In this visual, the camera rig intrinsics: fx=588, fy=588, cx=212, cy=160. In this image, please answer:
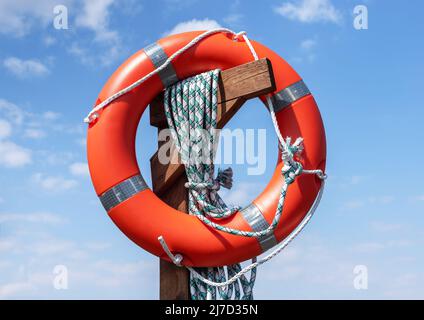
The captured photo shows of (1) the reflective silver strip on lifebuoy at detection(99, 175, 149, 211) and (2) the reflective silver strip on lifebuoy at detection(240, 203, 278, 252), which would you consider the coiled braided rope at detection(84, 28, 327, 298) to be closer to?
(2) the reflective silver strip on lifebuoy at detection(240, 203, 278, 252)

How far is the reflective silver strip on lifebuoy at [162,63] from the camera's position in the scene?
255cm

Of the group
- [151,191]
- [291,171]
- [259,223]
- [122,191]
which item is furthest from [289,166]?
[122,191]

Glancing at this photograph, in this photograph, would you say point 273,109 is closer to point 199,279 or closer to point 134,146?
point 134,146

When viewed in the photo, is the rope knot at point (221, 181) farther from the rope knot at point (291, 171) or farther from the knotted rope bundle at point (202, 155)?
the rope knot at point (291, 171)

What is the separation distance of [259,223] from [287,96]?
1.86ft

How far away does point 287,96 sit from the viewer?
8.38 feet

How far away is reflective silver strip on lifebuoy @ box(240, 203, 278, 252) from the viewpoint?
7.95ft

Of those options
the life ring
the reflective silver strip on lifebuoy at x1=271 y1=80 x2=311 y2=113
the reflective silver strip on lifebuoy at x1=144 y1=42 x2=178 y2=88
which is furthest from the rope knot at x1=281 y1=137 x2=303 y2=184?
the reflective silver strip on lifebuoy at x1=144 y1=42 x2=178 y2=88

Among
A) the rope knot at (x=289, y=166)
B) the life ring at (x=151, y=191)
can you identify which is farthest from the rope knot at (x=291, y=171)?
the life ring at (x=151, y=191)

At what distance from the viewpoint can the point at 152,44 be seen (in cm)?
261

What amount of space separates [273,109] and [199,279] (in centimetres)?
79

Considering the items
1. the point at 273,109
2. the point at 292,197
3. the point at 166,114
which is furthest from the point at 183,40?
the point at 292,197

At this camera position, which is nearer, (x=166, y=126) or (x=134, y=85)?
(x=134, y=85)

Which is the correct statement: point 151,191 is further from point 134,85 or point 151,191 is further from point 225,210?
point 134,85
